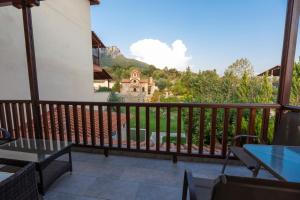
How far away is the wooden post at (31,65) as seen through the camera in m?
2.65

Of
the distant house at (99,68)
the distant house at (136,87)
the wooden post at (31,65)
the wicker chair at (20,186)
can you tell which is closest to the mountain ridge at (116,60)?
the distant house at (99,68)

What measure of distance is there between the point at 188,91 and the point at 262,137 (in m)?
10.5

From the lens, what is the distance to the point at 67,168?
2201mm

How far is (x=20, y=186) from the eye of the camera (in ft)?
2.83

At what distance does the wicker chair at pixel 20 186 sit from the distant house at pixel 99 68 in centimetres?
968

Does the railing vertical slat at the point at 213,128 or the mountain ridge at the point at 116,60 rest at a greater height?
the mountain ridge at the point at 116,60

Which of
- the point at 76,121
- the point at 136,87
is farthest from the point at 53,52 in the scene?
the point at 136,87

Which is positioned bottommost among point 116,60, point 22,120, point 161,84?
point 22,120

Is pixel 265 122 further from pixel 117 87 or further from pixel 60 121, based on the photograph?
pixel 117 87

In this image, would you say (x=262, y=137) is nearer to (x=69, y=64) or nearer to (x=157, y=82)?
(x=69, y=64)

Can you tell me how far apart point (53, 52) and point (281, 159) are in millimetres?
6467

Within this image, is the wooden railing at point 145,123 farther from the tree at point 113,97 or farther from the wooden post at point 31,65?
the tree at point 113,97

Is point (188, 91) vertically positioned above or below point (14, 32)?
below

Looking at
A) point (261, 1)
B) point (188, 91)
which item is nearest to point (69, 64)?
point (188, 91)
